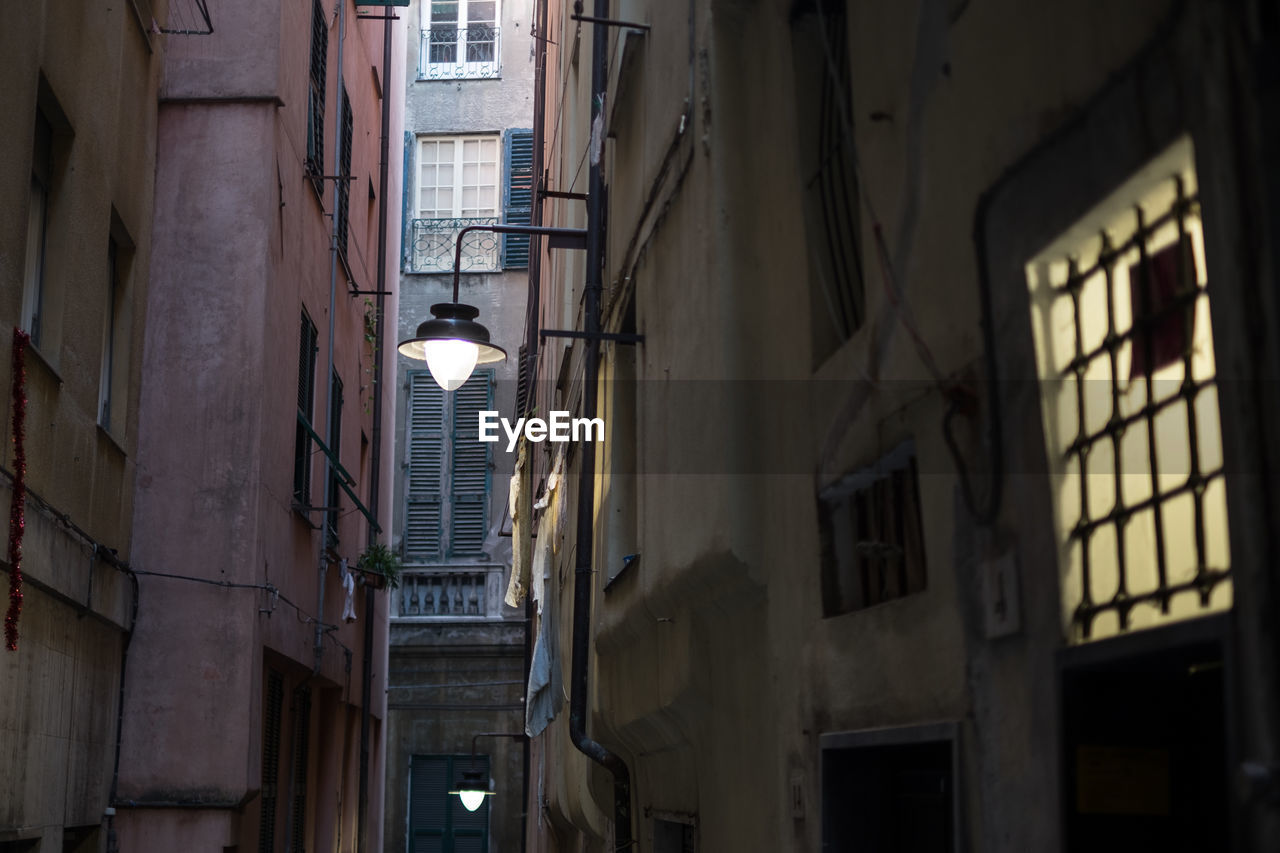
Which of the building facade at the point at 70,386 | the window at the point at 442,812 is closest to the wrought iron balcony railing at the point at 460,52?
the window at the point at 442,812

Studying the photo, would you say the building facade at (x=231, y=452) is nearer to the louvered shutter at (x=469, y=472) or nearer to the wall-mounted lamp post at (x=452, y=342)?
the wall-mounted lamp post at (x=452, y=342)

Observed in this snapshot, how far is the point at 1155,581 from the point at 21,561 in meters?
6.08

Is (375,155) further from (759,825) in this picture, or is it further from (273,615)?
(759,825)

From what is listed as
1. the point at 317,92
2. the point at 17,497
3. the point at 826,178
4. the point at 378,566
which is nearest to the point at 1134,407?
the point at 826,178

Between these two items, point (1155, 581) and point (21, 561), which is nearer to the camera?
point (1155, 581)

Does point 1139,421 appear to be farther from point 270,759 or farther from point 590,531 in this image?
point 270,759

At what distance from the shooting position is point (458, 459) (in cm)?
2761

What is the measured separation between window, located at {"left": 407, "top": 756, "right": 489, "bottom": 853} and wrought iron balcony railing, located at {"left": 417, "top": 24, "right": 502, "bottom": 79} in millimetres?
13186

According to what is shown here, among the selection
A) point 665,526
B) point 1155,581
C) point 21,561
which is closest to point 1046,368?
point 1155,581

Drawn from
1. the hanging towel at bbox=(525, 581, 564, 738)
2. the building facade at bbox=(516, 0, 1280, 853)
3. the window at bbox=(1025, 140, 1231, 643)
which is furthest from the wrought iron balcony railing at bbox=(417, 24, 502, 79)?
the window at bbox=(1025, 140, 1231, 643)

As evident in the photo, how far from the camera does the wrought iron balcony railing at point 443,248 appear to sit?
94.1 feet

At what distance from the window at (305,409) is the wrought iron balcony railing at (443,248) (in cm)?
1448

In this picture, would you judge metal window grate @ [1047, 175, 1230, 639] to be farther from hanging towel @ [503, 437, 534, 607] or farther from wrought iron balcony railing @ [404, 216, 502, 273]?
wrought iron balcony railing @ [404, 216, 502, 273]

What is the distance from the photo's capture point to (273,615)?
454 inches
